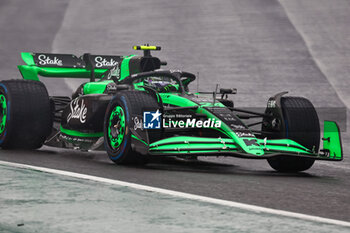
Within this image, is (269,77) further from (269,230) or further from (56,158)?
(269,230)

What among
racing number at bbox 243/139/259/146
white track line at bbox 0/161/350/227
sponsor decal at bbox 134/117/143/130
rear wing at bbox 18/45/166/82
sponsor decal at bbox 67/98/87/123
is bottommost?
white track line at bbox 0/161/350/227

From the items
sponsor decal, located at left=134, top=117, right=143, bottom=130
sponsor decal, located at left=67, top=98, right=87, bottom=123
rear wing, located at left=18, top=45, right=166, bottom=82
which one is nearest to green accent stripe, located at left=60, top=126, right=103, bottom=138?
sponsor decal, located at left=67, top=98, right=87, bottom=123

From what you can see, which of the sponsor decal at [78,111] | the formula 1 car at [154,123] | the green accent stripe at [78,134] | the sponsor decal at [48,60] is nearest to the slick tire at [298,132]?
the formula 1 car at [154,123]

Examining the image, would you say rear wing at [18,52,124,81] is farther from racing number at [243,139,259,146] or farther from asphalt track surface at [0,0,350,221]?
racing number at [243,139,259,146]

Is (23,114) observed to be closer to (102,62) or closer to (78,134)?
(78,134)

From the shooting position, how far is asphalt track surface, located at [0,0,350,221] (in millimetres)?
7223

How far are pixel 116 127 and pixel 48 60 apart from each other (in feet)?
14.3

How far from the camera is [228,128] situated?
8.47 m

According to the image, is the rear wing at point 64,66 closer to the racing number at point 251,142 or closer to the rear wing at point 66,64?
the rear wing at point 66,64

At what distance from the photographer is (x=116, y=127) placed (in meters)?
8.96

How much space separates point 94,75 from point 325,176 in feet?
17.3

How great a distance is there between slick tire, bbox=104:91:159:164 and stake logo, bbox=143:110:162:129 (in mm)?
74

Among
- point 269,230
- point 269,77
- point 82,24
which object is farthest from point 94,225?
point 82,24

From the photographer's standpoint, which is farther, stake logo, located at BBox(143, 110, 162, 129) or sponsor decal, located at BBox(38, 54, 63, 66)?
sponsor decal, located at BBox(38, 54, 63, 66)
